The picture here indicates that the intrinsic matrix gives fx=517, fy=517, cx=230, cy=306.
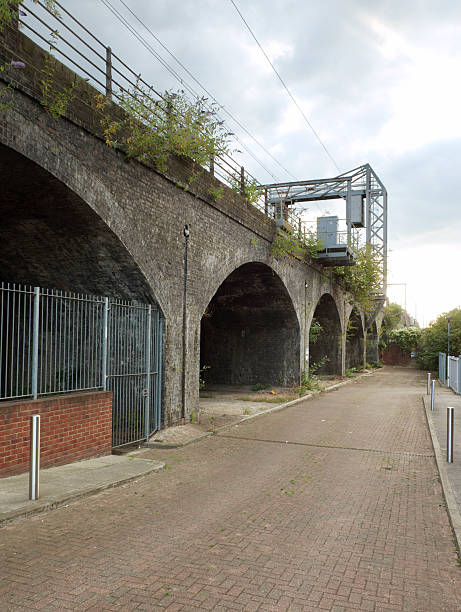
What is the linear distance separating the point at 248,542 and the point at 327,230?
17.5 metres

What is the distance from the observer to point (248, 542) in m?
4.90

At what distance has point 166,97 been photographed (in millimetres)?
10062

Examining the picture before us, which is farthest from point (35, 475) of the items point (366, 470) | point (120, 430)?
point (366, 470)

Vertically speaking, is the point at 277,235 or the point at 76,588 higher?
the point at 277,235

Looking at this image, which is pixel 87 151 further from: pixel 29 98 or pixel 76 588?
pixel 76 588

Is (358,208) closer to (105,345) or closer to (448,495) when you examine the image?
(105,345)

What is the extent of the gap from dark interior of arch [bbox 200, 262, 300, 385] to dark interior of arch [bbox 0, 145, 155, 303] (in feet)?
28.1

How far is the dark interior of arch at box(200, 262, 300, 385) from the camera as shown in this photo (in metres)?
19.1

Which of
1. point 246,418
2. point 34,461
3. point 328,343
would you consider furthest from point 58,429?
point 328,343

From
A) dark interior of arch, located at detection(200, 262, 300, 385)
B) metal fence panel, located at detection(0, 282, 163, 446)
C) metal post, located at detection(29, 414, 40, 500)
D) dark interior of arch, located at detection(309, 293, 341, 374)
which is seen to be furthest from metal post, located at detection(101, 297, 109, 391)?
dark interior of arch, located at detection(309, 293, 341, 374)

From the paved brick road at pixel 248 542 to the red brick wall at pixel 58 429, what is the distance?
112 centimetres

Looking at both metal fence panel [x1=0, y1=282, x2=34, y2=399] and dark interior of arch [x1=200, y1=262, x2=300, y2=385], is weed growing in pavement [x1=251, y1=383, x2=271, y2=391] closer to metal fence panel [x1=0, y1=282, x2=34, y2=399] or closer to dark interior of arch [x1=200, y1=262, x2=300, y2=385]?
dark interior of arch [x1=200, y1=262, x2=300, y2=385]

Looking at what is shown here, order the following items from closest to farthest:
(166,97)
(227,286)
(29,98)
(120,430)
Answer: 1. (29,98)
2. (120,430)
3. (166,97)
4. (227,286)

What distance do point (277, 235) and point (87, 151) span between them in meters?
9.35
